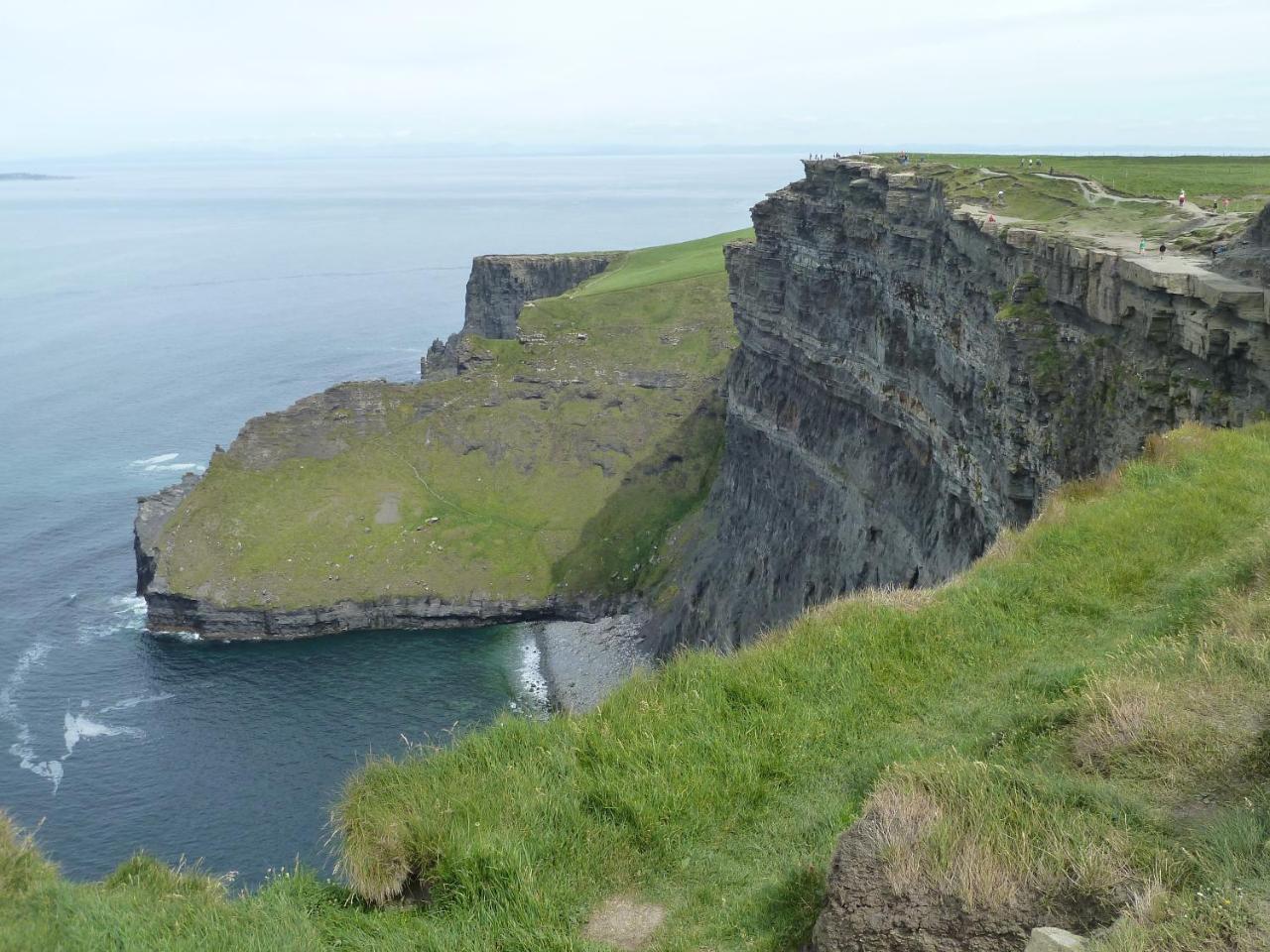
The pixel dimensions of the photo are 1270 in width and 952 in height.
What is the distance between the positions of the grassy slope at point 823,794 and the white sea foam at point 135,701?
2889 inches

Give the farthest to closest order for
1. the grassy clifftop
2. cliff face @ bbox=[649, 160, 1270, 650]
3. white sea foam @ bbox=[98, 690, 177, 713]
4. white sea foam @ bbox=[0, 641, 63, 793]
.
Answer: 1. white sea foam @ bbox=[98, 690, 177, 713]
2. white sea foam @ bbox=[0, 641, 63, 793]
3. the grassy clifftop
4. cliff face @ bbox=[649, 160, 1270, 650]

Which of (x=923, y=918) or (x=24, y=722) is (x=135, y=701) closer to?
(x=24, y=722)

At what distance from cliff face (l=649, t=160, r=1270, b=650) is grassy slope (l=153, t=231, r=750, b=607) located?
17.0 metres

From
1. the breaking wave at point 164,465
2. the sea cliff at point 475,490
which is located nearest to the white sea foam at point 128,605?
the sea cliff at point 475,490

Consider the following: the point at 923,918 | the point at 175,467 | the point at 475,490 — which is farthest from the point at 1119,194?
the point at 175,467

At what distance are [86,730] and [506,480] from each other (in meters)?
51.0

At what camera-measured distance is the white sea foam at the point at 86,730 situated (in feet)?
240

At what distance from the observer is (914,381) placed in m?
55.5

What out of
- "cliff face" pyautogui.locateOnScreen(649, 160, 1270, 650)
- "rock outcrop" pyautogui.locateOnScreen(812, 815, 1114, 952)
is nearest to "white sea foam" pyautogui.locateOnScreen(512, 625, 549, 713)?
"cliff face" pyautogui.locateOnScreen(649, 160, 1270, 650)

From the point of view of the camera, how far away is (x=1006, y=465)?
3994cm

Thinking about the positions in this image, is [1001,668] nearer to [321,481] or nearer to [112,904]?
[112,904]

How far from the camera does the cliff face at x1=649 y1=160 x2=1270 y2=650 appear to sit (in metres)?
31.4

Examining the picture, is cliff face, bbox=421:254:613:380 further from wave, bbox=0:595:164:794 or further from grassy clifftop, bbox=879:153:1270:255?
grassy clifftop, bbox=879:153:1270:255

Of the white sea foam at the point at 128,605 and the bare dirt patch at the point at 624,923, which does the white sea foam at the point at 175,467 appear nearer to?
the white sea foam at the point at 128,605
